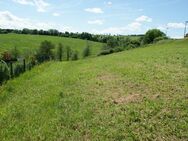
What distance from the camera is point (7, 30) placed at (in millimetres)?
147375

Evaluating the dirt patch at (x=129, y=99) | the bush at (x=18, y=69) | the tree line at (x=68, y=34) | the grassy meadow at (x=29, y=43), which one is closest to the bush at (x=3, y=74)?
the bush at (x=18, y=69)

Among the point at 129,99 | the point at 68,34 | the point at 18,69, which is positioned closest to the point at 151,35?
the point at 68,34

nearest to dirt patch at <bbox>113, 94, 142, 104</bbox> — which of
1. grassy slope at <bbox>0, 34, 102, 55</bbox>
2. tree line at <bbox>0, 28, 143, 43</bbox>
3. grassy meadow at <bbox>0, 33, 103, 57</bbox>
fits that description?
grassy meadow at <bbox>0, 33, 103, 57</bbox>

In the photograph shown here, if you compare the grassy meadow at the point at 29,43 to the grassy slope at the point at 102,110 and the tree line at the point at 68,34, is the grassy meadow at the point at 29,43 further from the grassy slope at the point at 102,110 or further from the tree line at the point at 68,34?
the grassy slope at the point at 102,110

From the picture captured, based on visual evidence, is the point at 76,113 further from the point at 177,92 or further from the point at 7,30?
the point at 7,30

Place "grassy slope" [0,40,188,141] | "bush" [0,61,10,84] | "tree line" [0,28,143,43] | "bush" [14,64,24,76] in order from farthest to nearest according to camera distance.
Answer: "tree line" [0,28,143,43]
"bush" [14,64,24,76]
"bush" [0,61,10,84]
"grassy slope" [0,40,188,141]

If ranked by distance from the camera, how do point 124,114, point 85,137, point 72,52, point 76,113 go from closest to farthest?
point 85,137
point 124,114
point 76,113
point 72,52

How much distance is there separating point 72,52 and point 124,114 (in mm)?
112250

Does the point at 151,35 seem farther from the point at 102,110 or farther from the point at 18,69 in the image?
the point at 102,110

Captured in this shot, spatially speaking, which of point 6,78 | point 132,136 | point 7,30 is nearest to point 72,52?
point 7,30

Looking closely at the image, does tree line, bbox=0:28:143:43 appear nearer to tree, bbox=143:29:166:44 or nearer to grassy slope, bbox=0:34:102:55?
grassy slope, bbox=0:34:102:55

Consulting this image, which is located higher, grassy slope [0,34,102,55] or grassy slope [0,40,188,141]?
grassy slope [0,40,188,141]

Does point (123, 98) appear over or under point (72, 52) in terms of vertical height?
over

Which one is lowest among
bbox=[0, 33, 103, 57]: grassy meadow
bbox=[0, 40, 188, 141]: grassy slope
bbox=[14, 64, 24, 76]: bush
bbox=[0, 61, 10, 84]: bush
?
bbox=[0, 33, 103, 57]: grassy meadow
